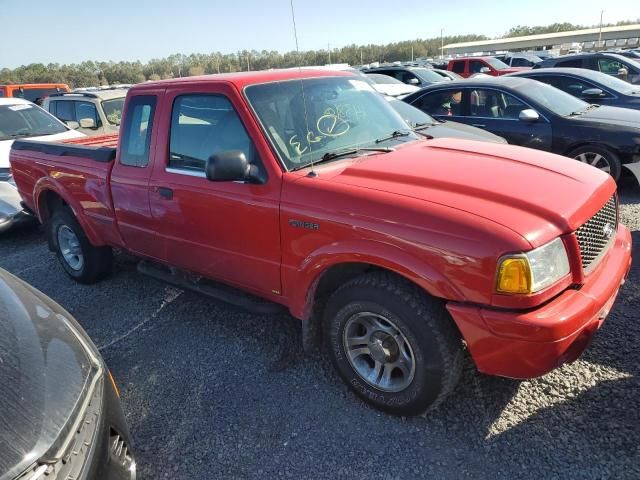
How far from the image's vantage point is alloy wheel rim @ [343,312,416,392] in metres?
2.64

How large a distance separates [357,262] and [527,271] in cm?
87

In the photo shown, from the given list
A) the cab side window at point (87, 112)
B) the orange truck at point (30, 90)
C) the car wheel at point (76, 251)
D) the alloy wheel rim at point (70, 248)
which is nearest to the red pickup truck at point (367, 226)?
the car wheel at point (76, 251)

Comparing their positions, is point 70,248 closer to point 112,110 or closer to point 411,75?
point 112,110

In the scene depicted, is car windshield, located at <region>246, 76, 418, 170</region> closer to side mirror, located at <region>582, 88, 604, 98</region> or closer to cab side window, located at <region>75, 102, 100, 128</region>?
side mirror, located at <region>582, 88, 604, 98</region>

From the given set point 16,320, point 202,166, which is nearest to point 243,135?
point 202,166

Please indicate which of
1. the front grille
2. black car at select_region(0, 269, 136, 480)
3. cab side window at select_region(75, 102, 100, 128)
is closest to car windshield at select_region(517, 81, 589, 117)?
the front grille

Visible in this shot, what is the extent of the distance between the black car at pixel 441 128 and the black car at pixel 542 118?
42 cm

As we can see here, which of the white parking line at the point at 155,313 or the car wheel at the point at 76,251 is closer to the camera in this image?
the white parking line at the point at 155,313

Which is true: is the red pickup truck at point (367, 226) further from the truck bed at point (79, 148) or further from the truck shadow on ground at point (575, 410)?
the truck shadow on ground at point (575, 410)

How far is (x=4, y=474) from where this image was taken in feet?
5.09

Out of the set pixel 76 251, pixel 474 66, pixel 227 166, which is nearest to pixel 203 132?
pixel 227 166

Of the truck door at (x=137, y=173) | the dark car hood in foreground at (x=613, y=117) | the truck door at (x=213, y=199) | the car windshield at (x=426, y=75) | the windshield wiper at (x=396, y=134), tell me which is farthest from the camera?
the car windshield at (x=426, y=75)

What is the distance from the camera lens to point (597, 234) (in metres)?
2.66

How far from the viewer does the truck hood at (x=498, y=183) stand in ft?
7.59
